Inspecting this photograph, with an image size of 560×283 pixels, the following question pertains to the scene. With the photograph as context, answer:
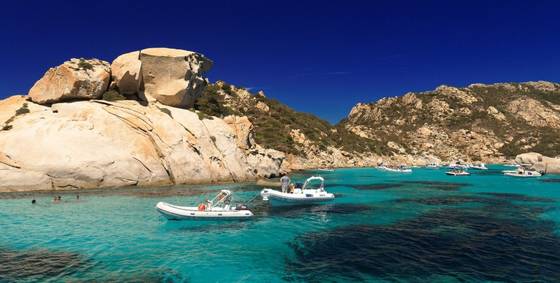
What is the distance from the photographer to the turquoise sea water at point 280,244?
57.3 feet

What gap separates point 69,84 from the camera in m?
60.1

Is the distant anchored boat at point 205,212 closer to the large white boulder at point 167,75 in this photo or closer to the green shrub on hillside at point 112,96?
the green shrub on hillside at point 112,96

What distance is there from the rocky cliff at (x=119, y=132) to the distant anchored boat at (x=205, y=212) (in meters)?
26.7

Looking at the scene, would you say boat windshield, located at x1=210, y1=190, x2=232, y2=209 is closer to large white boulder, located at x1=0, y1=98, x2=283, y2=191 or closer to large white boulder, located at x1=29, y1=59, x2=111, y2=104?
large white boulder, located at x1=0, y1=98, x2=283, y2=191

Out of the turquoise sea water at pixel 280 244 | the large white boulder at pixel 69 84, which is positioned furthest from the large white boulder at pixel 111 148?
the turquoise sea water at pixel 280 244

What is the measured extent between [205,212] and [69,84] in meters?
43.4

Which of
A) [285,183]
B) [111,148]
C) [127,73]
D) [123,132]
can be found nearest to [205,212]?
[285,183]

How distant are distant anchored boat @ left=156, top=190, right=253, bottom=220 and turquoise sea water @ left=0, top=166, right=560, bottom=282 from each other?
28.6 inches

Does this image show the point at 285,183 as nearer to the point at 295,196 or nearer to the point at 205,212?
the point at 295,196

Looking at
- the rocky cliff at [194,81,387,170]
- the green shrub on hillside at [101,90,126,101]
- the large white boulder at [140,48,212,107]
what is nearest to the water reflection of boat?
the large white boulder at [140,48,212,107]

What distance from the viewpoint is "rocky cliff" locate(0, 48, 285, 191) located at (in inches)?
1966

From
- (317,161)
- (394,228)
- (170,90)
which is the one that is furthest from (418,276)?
(317,161)

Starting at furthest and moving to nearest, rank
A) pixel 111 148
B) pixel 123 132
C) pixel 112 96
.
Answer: pixel 112 96, pixel 123 132, pixel 111 148

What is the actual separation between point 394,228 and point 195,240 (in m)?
15.0
